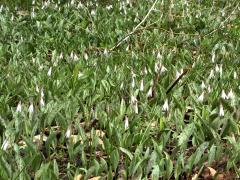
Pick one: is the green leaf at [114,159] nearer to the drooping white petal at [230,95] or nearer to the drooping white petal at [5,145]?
the drooping white petal at [5,145]

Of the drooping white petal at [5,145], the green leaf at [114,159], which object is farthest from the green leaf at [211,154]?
the drooping white petal at [5,145]

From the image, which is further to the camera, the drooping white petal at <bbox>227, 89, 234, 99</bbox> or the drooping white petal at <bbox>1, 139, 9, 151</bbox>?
the drooping white petal at <bbox>227, 89, 234, 99</bbox>

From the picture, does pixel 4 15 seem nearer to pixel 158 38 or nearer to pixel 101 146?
pixel 158 38

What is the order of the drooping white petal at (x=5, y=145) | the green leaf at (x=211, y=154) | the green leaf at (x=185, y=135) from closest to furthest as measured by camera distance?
the drooping white petal at (x=5, y=145), the green leaf at (x=211, y=154), the green leaf at (x=185, y=135)

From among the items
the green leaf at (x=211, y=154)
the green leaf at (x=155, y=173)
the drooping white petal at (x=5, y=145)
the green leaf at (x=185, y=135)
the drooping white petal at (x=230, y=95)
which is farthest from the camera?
the drooping white petal at (x=230, y=95)

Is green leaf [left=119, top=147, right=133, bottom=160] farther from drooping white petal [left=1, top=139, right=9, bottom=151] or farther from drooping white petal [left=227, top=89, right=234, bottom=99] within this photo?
drooping white petal [left=227, top=89, right=234, bottom=99]

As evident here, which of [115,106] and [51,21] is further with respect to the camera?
[51,21]

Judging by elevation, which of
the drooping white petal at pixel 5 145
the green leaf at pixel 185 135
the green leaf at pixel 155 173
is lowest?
the green leaf at pixel 155 173

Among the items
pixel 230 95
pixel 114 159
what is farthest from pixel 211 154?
pixel 230 95

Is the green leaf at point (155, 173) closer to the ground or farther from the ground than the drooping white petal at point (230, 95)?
closer to the ground

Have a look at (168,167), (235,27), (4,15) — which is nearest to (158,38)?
(235,27)

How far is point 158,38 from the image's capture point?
6012 millimetres

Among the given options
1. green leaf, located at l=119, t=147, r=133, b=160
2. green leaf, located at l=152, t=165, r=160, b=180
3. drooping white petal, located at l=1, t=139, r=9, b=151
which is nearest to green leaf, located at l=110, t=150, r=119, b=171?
green leaf, located at l=119, t=147, r=133, b=160

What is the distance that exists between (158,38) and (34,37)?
148cm
